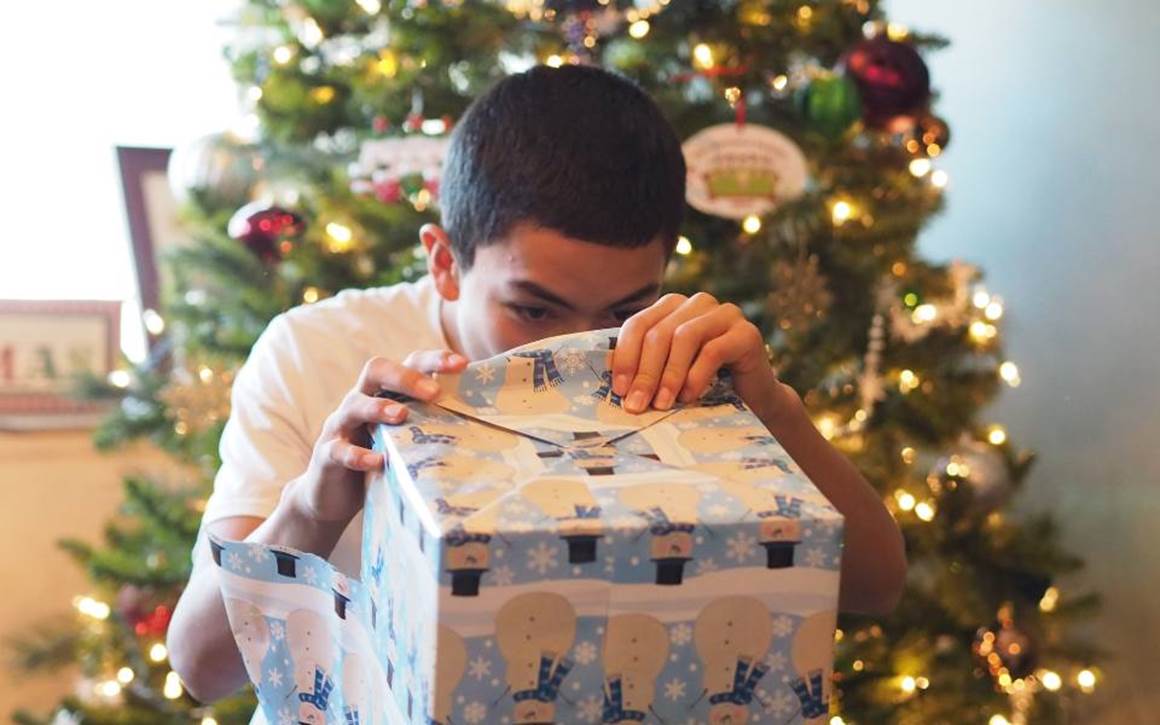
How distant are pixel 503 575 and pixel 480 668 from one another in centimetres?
4

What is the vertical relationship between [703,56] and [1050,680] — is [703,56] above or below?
above

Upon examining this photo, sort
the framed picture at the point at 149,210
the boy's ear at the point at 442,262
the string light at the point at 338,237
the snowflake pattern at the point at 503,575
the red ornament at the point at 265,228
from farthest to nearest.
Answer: the framed picture at the point at 149,210, the string light at the point at 338,237, the red ornament at the point at 265,228, the boy's ear at the point at 442,262, the snowflake pattern at the point at 503,575

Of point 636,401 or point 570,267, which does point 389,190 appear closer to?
point 570,267

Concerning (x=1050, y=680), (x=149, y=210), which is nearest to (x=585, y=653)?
(x=1050, y=680)

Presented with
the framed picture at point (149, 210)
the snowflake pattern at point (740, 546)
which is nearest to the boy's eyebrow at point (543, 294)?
the snowflake pattern at point (740, 546)

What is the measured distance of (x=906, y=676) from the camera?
1795 millimetres

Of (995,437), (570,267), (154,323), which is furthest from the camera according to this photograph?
(154,323)

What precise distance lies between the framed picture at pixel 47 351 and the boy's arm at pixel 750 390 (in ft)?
6.07

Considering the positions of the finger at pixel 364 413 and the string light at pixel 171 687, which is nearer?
the finger at pixel 364 413

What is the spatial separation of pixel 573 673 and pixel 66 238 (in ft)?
7.24

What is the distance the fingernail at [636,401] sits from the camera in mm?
645

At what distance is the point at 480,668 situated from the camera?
506 millimetres

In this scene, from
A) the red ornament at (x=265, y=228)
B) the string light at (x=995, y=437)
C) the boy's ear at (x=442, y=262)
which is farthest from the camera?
the string light at (x=995, y=437)

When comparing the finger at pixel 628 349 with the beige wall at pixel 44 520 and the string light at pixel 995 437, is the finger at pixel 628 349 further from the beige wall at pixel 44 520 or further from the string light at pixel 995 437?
the beige wall at pixel 44 520
